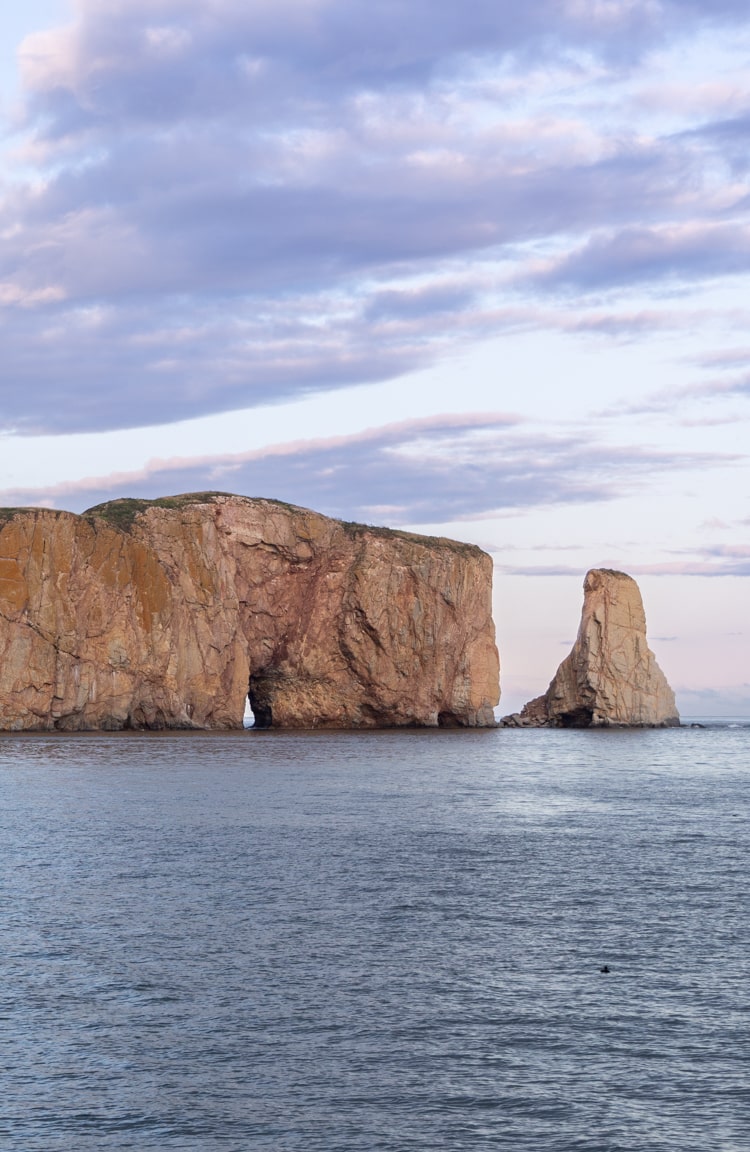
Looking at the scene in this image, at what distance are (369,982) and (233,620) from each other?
314 feet

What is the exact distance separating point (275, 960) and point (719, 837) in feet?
79.6

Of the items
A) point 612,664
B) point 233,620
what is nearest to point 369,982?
point 233,620

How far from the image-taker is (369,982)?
71.6 feet

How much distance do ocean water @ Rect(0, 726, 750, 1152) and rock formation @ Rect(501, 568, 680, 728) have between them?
8759 cm

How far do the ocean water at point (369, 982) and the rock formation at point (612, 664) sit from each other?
87591 millimetres

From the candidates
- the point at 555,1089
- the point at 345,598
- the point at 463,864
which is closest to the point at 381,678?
the point at 345,598

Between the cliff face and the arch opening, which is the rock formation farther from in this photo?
the arch opening

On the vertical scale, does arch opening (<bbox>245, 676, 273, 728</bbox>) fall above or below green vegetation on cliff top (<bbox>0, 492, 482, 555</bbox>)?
below

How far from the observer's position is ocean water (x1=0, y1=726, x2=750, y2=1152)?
15516 mm

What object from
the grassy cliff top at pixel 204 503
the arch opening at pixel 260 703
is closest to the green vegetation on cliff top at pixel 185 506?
the grassy cliff top at pixel 204 503

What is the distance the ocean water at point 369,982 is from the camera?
15516 mm

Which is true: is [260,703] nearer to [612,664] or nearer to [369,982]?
[612,664]

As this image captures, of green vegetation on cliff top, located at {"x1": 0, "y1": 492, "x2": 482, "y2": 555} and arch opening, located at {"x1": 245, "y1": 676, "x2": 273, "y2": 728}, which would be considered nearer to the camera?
green vegetation on cliff top, located at {"x1": 0, "y1": 492, "x2": 482, "y2": 555}

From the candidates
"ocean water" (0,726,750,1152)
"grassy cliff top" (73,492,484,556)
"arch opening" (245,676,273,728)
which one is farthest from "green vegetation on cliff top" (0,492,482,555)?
"ocean water" (0,726,750,1152)
